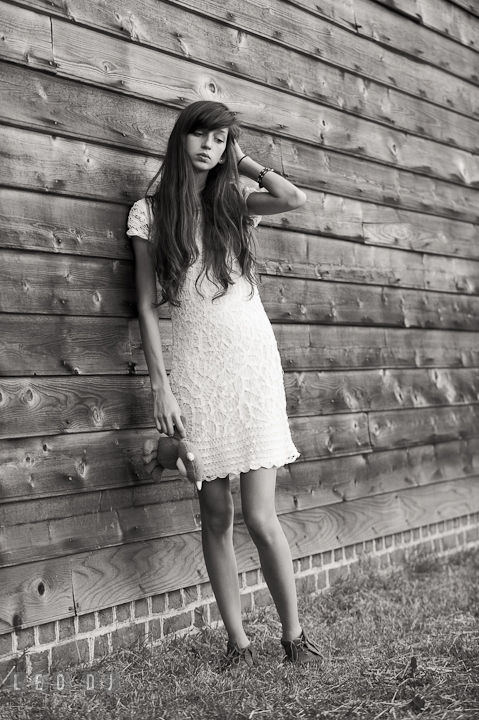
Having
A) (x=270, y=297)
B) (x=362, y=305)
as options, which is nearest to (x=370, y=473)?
(x=362, y=305)

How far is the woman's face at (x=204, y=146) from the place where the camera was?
3.09m

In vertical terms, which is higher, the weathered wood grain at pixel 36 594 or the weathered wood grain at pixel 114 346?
the weathered wood grain at pixel 114 346

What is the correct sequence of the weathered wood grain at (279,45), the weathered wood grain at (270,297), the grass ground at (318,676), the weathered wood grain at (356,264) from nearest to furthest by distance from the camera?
1. the grass ground at (318,676)
2. the weathered wood grain at (270,297)
3. the weathered wood grain at (279,45)
4. the weathered wood grain at (356,264)

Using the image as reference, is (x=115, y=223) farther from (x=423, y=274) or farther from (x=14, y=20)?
(x=423, y=274)

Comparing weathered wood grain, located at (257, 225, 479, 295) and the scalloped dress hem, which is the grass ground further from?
weathered wood grain, located at (257, 225, 479, 295)

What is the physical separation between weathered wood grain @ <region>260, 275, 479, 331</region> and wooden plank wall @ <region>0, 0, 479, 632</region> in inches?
0.5

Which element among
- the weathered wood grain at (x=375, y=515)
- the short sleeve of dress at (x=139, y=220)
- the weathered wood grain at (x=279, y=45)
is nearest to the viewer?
the short sleeve of dress at (x=139, y=220)

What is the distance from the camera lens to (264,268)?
3.98 m

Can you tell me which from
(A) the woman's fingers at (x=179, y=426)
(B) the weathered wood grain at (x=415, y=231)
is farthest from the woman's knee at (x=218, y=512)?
(B) the weathered wood grain at (x=415, y=231)

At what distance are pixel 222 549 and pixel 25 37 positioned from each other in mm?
1951

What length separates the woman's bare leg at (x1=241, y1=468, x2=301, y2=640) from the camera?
306 centimetres

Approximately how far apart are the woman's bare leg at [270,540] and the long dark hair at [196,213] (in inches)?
27.3

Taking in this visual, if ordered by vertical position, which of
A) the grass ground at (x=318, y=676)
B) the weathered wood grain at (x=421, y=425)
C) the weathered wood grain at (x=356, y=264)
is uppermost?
the weathered wood grain at (x=356, y=264)

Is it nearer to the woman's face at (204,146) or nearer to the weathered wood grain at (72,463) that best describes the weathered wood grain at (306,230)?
the woman's face at (204,146)
